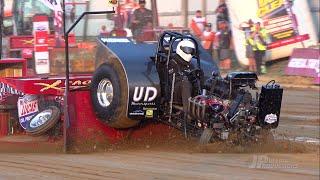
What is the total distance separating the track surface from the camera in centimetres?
675

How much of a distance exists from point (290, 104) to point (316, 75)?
4550 mm

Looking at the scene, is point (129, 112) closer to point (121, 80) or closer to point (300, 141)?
point (121, 80)

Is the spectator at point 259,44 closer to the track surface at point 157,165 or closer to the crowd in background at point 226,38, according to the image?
the crowd in background at point 226,38

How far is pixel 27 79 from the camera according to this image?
8.86 meters

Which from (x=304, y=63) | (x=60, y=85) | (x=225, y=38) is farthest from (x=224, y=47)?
(x=60, y=85)

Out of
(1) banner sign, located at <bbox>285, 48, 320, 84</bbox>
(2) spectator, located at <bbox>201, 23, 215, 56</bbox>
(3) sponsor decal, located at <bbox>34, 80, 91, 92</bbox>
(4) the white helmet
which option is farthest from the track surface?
(2) spectator, located at <bbox>201, 23, 215, 56</bbox>

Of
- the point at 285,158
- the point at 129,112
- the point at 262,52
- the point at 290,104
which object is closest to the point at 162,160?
the point at 129,112

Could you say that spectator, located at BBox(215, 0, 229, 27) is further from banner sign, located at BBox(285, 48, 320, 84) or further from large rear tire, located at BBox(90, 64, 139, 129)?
large rear tire, located at BBox(90, 64, 139, 129)

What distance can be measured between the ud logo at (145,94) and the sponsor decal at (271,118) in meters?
1.29

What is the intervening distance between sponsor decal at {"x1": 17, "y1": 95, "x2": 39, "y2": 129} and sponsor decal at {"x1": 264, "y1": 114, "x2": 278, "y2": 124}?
2756 mm

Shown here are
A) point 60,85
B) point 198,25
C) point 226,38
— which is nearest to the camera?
point 60,85

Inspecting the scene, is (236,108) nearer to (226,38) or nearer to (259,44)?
(259,44)

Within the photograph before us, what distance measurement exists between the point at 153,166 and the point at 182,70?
145 centimetres

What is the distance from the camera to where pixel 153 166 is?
23.9 feet
